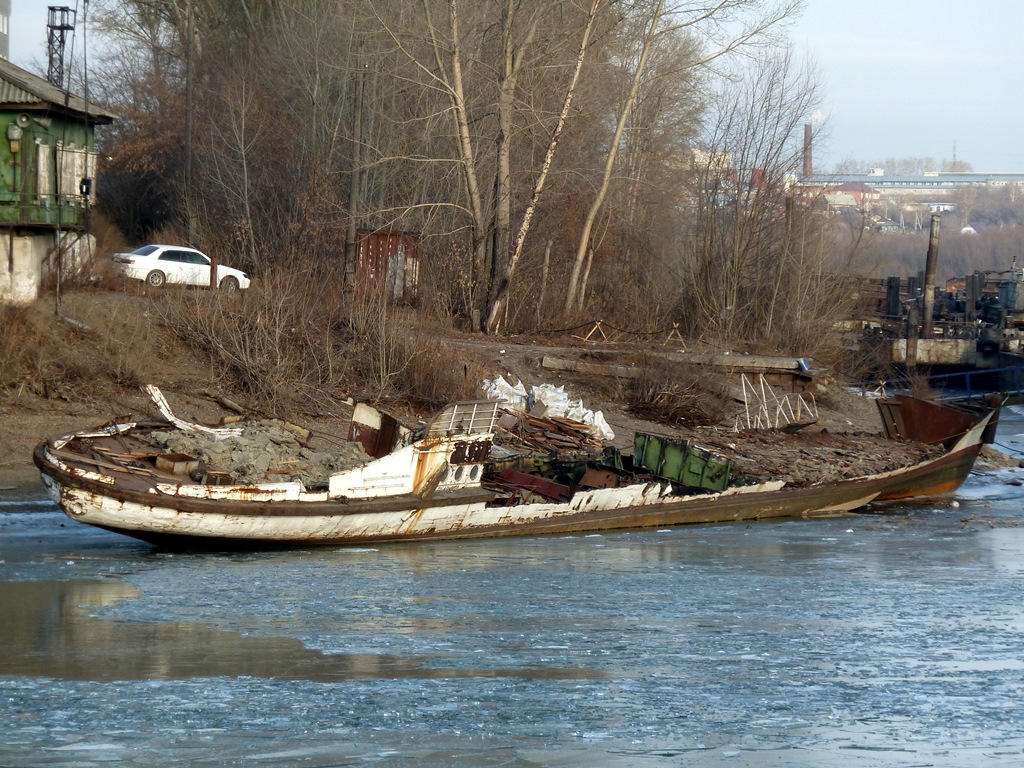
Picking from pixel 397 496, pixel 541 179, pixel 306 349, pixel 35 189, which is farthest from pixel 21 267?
pixel 397 496

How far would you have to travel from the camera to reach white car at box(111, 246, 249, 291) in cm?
2905

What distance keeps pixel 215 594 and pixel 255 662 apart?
2.35m

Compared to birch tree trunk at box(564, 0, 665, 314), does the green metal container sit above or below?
below

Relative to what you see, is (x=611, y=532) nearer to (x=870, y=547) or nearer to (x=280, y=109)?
(x=870, y=547)

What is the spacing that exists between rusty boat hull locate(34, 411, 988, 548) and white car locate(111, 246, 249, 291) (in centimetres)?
1588

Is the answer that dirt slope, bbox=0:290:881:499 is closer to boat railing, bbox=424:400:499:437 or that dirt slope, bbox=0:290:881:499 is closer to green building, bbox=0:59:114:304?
green building, bbox=0:59:114:304

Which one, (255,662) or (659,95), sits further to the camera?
(659,95)

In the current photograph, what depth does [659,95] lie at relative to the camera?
4103cm

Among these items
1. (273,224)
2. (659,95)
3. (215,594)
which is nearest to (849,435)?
(215,594)

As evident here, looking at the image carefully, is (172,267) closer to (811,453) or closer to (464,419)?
(811,453)

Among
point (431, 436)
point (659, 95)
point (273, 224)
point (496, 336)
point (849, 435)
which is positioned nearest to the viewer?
point (431, 436)

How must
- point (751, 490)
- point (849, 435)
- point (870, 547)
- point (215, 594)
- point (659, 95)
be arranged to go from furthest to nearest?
1. point (659, 95)
2. point (849, 435)
3. point (751, 490)
4. point (870, 547)
5. point (215, 594)

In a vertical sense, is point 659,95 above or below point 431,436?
above

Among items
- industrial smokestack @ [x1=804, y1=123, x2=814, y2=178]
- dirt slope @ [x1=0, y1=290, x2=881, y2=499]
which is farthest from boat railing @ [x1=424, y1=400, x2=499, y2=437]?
industrial smokestack @ [x1=804, y1=123, x2=814, y2=178]
